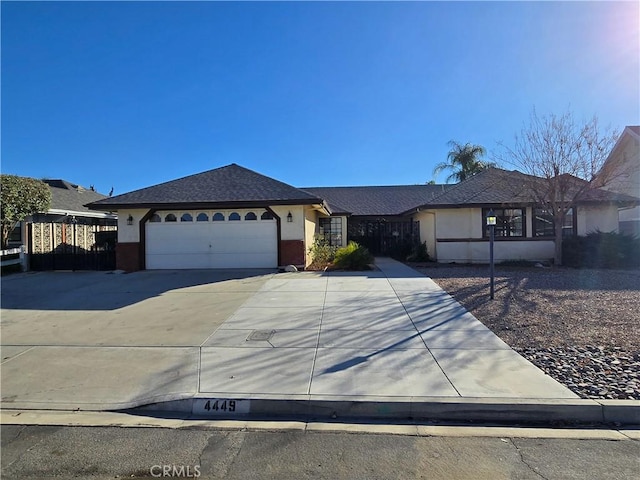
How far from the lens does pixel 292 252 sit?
15.9 meters

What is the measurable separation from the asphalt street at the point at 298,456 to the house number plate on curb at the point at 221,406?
0.38m

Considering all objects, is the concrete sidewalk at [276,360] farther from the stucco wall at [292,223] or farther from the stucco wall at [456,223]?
the stucco wall at [456,223]

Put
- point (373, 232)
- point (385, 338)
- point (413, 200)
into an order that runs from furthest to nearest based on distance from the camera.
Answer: point (413, 200) → point (373, 232) → point (385, 338)

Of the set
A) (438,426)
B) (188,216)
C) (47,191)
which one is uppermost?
(47,191)

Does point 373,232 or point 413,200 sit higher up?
point 413,200

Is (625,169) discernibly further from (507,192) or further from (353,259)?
(353,259)

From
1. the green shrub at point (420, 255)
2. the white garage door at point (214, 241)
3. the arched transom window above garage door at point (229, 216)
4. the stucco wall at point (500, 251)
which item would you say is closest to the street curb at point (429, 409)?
the white garage door at point (214, 241)

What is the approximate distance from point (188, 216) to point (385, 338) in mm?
12293

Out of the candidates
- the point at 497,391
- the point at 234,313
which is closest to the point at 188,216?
the point at 234,313

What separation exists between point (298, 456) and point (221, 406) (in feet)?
4.27

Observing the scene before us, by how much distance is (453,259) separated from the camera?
1808cm

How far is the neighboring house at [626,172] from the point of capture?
49.4ft

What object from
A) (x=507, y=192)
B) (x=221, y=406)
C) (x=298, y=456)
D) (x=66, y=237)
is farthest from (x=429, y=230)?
(x=66, y=237)

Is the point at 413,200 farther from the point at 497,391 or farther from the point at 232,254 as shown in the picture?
the point at 497,391
